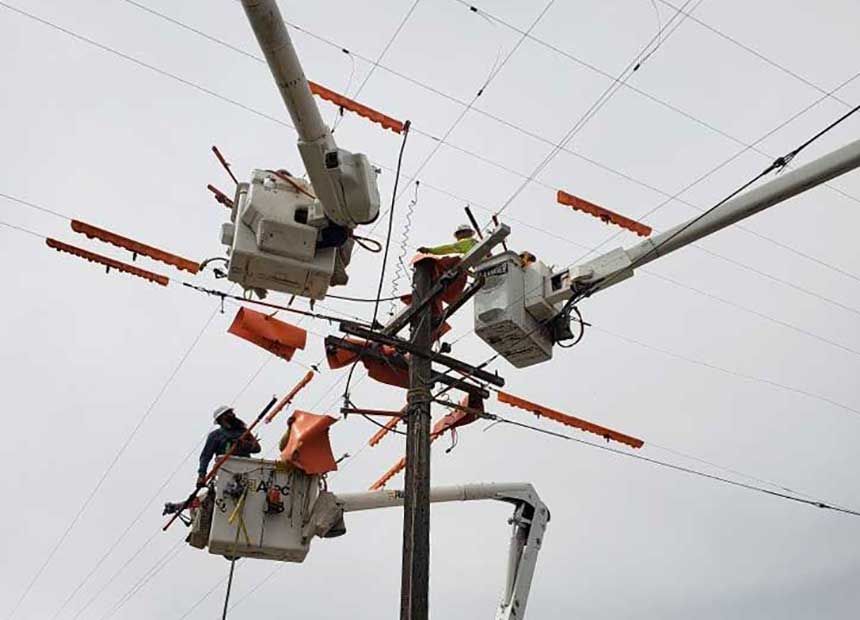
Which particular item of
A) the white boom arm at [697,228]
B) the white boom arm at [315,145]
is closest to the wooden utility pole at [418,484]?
the white boom arm at [697,228]

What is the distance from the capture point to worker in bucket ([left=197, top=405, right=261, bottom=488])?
424 inches

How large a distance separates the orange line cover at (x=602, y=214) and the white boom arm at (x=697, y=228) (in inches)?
38.8

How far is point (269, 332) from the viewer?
9766 millimetres

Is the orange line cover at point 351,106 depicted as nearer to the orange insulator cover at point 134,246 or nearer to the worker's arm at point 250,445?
the orange insulator cover at point 134,246

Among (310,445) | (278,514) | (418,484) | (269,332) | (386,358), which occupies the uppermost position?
(269,332)

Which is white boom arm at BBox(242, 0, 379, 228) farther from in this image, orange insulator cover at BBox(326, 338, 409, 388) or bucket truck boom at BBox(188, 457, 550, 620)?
bucket truck boom at BBox(188, 457, 550, 620)

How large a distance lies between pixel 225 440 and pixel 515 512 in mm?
3891

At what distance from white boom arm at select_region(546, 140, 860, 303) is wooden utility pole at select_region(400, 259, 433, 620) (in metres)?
1.40

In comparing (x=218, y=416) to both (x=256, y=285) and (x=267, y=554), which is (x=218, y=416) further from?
(x=256, y=285)

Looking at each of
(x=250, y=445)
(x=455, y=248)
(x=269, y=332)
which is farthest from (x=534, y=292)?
(x=250, y=445)

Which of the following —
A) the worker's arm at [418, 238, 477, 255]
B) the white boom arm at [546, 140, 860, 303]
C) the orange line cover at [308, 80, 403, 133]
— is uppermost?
the orange line cover at [308, 80, 403, 133]

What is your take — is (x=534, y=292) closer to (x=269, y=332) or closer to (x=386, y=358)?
(x=386, y=358)

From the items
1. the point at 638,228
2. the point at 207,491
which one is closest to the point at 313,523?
the point at 207,491

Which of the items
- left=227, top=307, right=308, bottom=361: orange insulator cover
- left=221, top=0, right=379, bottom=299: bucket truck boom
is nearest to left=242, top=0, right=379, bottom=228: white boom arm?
left=221, top=0, right=379, bottom=299: bucket truck boom
